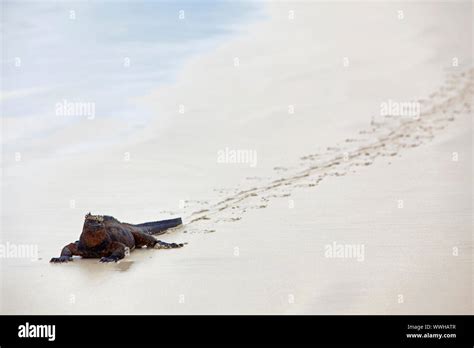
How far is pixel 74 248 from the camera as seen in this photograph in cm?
871

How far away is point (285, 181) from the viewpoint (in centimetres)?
1118

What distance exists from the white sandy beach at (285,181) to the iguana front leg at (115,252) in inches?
4.2

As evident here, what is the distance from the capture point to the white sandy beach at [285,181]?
7.61 m

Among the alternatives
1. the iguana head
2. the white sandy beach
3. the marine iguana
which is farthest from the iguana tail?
the iguana head

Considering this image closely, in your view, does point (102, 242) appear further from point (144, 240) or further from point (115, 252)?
point (144, 240)

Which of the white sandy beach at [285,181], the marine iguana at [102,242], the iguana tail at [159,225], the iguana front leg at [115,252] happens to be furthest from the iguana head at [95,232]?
the iguana tail at [159,225]

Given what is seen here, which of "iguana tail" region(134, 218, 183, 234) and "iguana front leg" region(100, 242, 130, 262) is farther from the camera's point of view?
"iguana tail" region(134, 218, 183, 234)

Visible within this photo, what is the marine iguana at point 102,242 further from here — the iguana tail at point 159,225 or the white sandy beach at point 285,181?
the iguana tail at point 159,225

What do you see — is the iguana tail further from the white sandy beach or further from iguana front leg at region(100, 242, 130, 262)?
iguana front leg at region(100, 242, 130, 262)

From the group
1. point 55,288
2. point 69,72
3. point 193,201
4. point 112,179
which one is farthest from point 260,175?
point 69,72

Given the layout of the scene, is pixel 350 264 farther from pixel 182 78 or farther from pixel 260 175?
pixel 182 78

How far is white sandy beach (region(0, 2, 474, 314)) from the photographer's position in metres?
7.61

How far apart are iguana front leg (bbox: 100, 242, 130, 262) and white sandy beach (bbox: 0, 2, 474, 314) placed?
0.11 m

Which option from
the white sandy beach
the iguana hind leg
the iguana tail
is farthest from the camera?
the iguana tail
